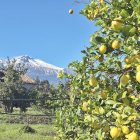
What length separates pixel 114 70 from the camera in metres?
3.78

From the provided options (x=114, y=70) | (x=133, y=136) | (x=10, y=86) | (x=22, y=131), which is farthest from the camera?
(x=10, y=86)

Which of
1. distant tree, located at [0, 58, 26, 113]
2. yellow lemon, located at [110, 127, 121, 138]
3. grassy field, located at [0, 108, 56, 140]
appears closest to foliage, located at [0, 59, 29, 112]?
distant tree, located at [0, 58, 26, 113]

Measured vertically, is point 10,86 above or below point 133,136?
above

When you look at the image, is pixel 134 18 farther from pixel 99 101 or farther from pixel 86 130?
pixel 86 130

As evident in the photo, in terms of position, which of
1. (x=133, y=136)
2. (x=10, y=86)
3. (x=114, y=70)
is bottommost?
(x=133, y=136)

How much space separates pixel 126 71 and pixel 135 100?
0.27 metres

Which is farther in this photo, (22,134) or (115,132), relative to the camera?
(22,134)

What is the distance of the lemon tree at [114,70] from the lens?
9.10 feet

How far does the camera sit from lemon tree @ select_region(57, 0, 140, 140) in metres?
2.77

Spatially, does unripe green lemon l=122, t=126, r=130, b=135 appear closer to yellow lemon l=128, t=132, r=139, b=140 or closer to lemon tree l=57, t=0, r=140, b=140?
lemon tree l=57, t=0, r=140, b=140

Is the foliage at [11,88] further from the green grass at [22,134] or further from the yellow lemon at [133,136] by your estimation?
the yellow lemon at [133,136]

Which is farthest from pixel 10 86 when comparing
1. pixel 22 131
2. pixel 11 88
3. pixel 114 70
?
pixel 114 70

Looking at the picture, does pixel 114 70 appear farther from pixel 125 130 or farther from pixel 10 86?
pixel 10 86

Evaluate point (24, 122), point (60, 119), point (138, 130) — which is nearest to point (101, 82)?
point (138, 130)
